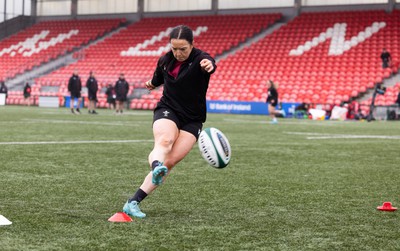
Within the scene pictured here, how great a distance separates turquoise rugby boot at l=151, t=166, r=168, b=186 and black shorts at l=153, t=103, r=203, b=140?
0.86m

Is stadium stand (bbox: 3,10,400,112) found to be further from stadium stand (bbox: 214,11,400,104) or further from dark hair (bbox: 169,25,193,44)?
dark hair (bbox: 169,25,193,44)

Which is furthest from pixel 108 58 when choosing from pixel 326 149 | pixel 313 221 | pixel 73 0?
pixel 313 221

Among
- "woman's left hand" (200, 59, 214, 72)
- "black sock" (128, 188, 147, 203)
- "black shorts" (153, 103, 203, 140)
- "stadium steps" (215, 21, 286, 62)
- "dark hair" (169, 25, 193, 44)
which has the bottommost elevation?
"black sock" (128, 188, 147, 203)

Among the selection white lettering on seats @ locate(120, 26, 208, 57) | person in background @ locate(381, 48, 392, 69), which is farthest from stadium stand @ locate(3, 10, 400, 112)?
person in background @ locate(381, 48, 392, 69)

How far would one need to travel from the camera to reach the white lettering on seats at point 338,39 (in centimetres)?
4178

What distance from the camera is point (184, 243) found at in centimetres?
550

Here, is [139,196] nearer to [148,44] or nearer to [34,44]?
[148,44]

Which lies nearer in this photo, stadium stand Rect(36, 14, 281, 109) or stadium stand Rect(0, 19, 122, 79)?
stadium stand Rect(36, 14, 281, 109)

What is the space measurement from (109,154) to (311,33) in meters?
32.7

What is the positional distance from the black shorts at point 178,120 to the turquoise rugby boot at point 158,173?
2.83ft

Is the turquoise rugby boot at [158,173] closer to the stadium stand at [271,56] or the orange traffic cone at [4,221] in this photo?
the orange traffic cone at [4,221]

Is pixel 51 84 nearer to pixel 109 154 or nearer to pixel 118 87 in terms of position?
pixel 118 87

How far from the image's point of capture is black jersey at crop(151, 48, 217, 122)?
23.3ft

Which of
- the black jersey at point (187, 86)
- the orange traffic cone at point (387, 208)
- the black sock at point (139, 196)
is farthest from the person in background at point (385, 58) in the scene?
the black sock at point (139, 196)
